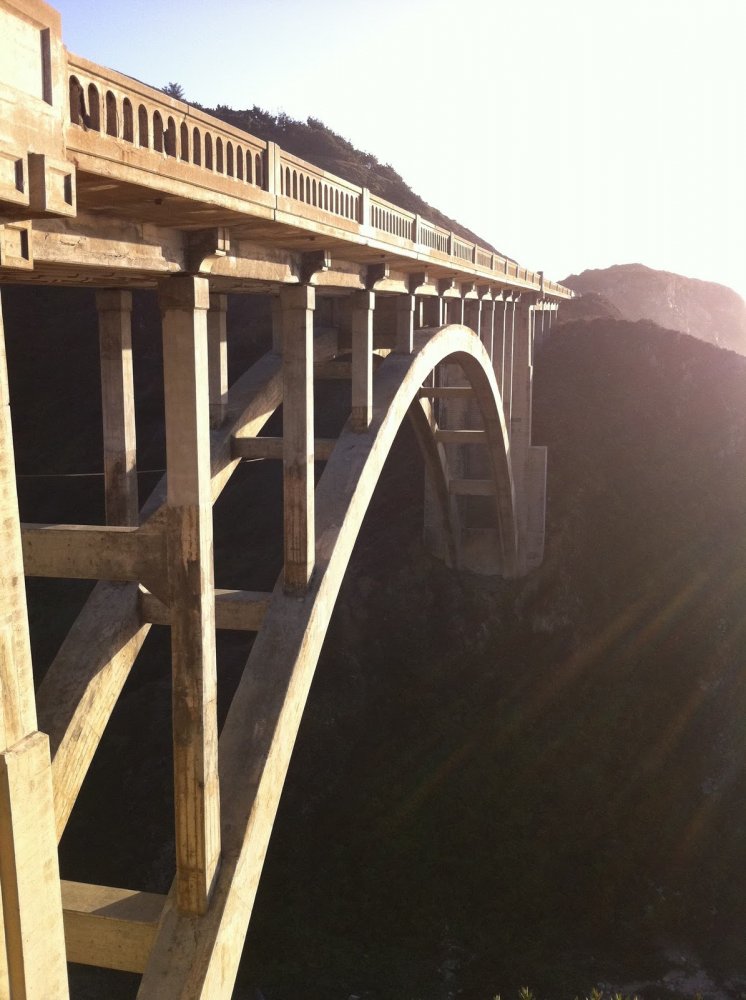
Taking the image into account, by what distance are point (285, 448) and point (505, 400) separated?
57.0 ft

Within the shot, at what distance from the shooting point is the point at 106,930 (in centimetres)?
672

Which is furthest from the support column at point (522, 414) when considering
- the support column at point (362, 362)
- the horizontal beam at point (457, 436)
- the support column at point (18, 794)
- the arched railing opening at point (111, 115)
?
the support column at point (18, 794)

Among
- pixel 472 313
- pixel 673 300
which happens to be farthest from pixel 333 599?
pixel 673 300

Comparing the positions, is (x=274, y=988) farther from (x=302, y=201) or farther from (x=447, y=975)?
(x=302, y=201)

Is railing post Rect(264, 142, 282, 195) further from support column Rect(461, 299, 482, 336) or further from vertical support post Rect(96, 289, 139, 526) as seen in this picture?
support column Rect(461, 299, 482, 336)

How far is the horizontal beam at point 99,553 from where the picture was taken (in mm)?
6617

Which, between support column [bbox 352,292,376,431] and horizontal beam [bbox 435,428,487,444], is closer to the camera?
support column [bbox 352,292,376,431]

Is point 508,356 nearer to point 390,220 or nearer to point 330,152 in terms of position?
point 390,220

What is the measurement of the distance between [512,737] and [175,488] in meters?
20.1

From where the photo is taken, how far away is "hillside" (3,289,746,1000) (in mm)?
19203

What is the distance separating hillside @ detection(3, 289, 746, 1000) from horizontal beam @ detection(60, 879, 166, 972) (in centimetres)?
1246

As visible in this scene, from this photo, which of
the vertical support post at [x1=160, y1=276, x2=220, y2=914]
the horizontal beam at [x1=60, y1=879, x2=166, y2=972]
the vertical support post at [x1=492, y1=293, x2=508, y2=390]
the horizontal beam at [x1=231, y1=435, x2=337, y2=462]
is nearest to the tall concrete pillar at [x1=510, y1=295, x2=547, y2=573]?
the vertical support post at [x1=492, y1=293, x2=508, y2=390]

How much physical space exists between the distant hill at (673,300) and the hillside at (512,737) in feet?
159

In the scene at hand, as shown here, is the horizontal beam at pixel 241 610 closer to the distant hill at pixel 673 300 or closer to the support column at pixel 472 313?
the support column at pixel 472 313
